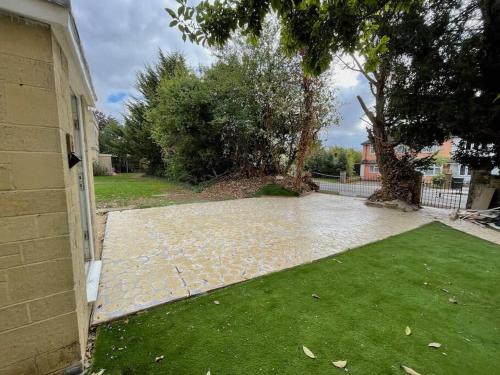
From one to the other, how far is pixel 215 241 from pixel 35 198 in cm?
336

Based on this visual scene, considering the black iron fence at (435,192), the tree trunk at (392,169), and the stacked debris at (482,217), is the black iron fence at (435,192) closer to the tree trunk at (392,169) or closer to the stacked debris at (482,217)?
the stacked debris at (482,217)

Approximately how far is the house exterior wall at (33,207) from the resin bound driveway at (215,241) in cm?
86

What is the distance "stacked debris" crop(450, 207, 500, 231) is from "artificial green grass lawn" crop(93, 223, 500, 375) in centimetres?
384

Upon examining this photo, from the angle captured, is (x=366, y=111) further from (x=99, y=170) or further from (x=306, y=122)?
(x=99, y=170)

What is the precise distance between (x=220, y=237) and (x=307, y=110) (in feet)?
21.8

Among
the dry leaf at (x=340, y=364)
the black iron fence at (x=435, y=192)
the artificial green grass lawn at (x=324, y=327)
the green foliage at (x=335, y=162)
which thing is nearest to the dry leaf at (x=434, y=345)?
the artificial green grass lawn at (x=324, y=327)

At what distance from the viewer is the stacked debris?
20.6 feet

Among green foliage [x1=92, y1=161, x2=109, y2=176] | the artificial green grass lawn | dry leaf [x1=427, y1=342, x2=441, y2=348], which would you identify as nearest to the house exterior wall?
the artificial green grass lawn

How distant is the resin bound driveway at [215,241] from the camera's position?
2945 mm

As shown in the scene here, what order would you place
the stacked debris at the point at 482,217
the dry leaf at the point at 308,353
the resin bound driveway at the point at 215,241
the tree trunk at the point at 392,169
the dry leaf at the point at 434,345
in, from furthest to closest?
the tree trunk at the point at 392,169, the stacked debris at the point at 482,217, the resin bound driveway at the point at 215,241, the dry leaf at the point at 434,345, the dry leaf at the point at 308,353

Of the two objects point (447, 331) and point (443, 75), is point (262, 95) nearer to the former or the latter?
point (443, 75)

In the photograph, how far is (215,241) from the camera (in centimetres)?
462

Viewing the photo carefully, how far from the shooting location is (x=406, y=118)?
24.4 feet

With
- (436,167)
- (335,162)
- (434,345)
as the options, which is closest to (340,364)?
(434,345)
